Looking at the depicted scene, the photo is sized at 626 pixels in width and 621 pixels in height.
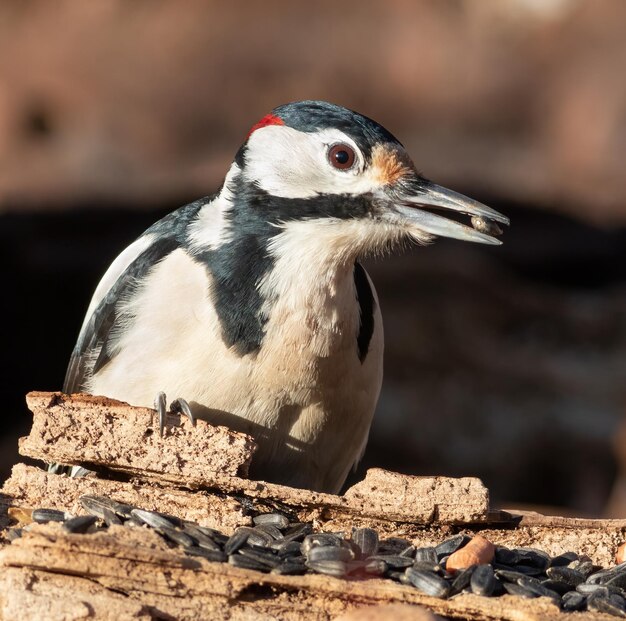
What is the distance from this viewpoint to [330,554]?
288cm

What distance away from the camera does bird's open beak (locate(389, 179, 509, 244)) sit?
3691mm

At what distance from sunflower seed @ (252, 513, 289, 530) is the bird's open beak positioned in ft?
3.42

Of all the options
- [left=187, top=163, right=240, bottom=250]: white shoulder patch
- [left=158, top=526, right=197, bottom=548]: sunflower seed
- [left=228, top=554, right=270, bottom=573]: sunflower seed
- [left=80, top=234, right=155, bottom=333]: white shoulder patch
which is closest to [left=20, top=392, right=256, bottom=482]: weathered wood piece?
[left=158, top=526, right=197, bottom=548]: sunflower seed

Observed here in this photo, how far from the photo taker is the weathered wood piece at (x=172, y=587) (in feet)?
8.49

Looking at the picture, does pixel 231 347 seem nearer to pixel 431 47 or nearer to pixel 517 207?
pixel 431 47

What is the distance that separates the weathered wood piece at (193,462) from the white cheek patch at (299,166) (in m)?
0.92

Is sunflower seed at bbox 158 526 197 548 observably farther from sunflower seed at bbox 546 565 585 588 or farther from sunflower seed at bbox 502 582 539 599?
sunflower seed at bbox 546 565 585 588

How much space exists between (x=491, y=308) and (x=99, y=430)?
5.04 metres

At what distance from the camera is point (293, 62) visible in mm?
5688

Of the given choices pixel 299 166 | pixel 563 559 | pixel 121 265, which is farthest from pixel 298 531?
pixel 121 265

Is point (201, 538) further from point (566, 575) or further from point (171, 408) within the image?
point (566, 575)

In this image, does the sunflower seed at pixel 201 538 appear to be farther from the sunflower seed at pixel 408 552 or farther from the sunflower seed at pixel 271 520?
the sunflower seed at pixel 408 552

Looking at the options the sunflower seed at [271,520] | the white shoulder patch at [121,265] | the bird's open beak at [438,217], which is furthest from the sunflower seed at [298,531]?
the white shoulder patch at [121,265]

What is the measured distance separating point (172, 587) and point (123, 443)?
722 millimetres
